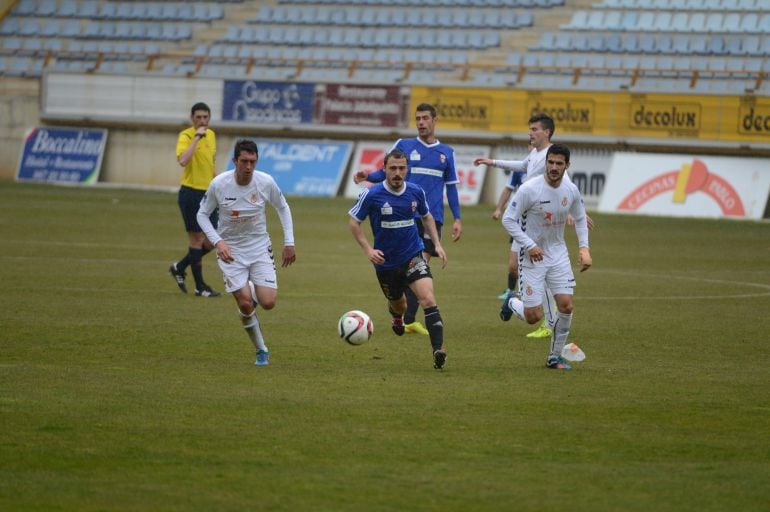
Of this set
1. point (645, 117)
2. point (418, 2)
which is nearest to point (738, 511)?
point (645, 117)

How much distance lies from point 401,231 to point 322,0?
35.2 meters

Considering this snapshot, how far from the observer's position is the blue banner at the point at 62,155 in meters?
42.6

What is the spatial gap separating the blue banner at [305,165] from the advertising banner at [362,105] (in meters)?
0.83

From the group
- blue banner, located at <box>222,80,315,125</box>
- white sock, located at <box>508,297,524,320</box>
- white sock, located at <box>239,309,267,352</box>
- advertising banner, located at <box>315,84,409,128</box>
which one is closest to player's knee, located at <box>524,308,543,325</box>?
white sock, located at <box>508,297,524,320</box>

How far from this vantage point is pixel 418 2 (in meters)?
44.0

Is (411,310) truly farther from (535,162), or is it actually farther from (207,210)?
(207,210)

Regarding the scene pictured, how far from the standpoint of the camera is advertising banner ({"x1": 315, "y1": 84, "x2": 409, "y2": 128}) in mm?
38312

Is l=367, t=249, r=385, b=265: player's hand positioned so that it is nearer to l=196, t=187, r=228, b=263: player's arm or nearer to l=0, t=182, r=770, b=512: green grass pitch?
l=0, t=182, r=770, b=512: green grass pitch

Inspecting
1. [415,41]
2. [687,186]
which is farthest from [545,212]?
[415,41]

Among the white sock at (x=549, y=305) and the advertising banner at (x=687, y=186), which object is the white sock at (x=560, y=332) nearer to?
the white sock at (x=549, y=305)

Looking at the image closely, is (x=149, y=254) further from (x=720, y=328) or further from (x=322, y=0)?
(x=322, y=0)

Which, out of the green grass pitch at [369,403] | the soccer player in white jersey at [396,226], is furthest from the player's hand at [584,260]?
the soccer player in white jersey at [396,226]

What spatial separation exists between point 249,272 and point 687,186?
22.8 m

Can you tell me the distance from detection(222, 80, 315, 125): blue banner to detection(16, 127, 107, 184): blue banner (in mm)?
4957
